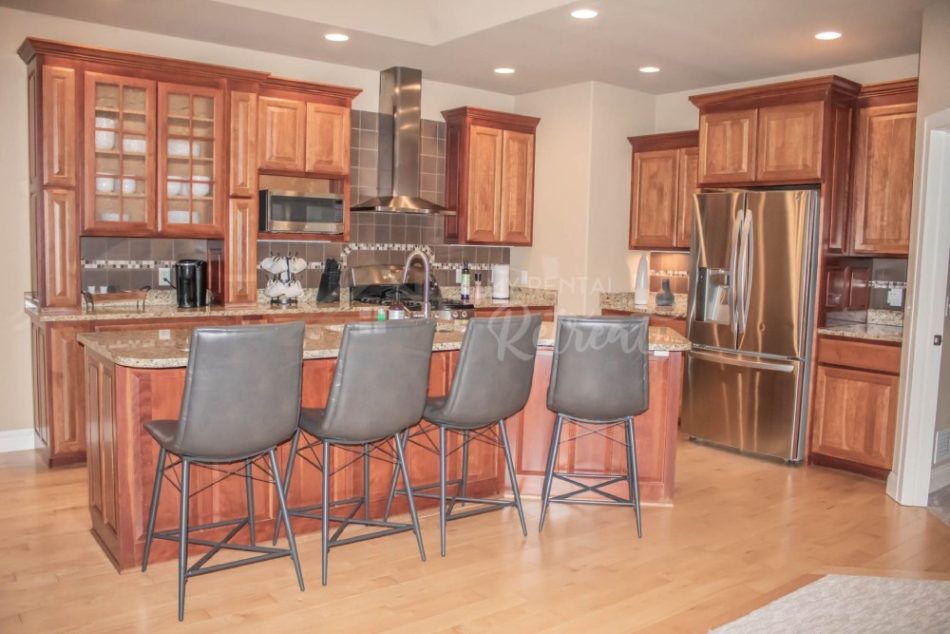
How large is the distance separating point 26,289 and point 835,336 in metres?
5.16

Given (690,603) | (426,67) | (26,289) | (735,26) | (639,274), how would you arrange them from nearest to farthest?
(690,603)
(735,26)
(26,289)
(426,67)
(639,274)


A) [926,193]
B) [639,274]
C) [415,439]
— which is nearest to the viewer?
[415,439]

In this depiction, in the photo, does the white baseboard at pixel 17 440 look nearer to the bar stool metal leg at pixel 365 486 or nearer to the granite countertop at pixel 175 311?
the granite countertop at pixel 175 311

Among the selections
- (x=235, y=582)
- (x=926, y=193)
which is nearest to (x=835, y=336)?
(x=926, y=193)

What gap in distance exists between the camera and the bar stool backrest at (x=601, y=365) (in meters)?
3.70

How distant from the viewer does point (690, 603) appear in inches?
122

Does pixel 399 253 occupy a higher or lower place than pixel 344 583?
higher

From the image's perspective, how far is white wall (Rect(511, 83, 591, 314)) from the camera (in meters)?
6.48

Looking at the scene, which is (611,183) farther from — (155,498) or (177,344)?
(155,498)

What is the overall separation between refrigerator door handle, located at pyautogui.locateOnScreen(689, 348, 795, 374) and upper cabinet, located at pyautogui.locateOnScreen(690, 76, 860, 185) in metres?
1.21

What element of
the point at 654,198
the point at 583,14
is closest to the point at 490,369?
the point at 583,14

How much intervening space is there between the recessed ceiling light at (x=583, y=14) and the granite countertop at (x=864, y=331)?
2.46 metres

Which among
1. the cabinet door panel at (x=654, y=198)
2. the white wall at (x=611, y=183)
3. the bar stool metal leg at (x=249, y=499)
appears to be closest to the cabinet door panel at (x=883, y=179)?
the cabinet door panel at (x=654, y=198)

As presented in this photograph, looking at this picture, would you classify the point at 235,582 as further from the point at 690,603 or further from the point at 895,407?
the point at 895,407
